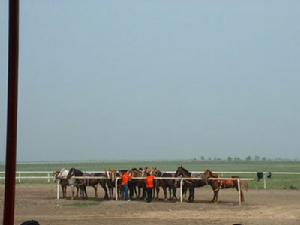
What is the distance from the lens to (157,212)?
68.6 feet

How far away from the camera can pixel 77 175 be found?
28.9 metres

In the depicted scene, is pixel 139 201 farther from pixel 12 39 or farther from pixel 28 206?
pixel 12 39

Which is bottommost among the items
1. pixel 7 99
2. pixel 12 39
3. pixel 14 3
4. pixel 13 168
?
pixel 13 168

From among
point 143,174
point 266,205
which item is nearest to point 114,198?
point 143,174

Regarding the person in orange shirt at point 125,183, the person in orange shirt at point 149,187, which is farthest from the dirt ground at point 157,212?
the person in orange shirt at point 125,183

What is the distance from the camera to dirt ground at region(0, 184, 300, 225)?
17.7 metres

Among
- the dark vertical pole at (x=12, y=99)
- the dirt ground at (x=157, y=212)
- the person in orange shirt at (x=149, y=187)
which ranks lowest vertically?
the dirt ground at (x=157, y=212)

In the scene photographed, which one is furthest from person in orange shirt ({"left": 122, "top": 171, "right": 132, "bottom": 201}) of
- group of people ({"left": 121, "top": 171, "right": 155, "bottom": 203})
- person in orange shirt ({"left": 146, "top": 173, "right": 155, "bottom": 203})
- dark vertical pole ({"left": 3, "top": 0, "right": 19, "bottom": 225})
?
dark vertical pole ({"left": 3, "top": 0, "right": 19, "bottom": 225})

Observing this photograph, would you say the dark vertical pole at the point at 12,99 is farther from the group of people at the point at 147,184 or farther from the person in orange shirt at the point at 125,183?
the person in orange shirt at the point at 125,183

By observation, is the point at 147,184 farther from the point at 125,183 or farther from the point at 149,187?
the point at 125,183

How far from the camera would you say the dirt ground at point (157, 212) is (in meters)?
17.7

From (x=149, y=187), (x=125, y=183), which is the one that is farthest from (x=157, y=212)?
(x=125, y=183)

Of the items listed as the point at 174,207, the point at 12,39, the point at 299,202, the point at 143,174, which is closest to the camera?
the point at 12,39

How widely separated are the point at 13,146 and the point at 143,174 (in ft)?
80.1
